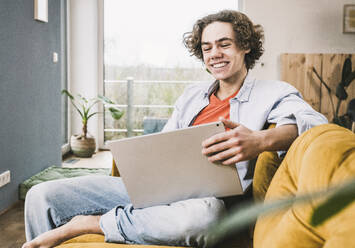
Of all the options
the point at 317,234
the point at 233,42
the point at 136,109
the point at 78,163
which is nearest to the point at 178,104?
the point at 233,42

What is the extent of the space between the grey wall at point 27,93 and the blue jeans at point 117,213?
142 cm

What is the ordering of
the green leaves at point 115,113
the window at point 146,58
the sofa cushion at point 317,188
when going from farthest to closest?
the window at point 146,58 < the green leaves at point 115,113 < the sofa cushion at point 317,188

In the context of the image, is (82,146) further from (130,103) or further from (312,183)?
(312,183)

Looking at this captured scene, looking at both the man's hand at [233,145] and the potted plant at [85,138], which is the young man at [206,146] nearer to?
the man's hand at [233,145]

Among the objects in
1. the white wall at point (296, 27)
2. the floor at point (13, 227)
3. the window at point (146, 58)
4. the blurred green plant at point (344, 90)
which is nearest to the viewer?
the floor at point (13, 227)

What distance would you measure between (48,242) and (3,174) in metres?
1.56

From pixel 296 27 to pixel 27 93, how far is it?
11.2 feet

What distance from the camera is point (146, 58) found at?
196 inches

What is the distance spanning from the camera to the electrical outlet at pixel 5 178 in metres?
2.54

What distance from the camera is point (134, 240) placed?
1.18 m

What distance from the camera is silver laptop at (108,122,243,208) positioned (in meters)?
1.08

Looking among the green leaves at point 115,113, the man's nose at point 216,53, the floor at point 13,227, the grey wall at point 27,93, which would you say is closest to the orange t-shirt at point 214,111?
the man's nose at point 216,53

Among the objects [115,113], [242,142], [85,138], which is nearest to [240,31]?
[242,142]

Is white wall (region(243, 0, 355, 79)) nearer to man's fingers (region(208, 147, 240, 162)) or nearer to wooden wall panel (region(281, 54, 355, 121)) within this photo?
wooden wall panel (region(281, 54, 355, 121))
